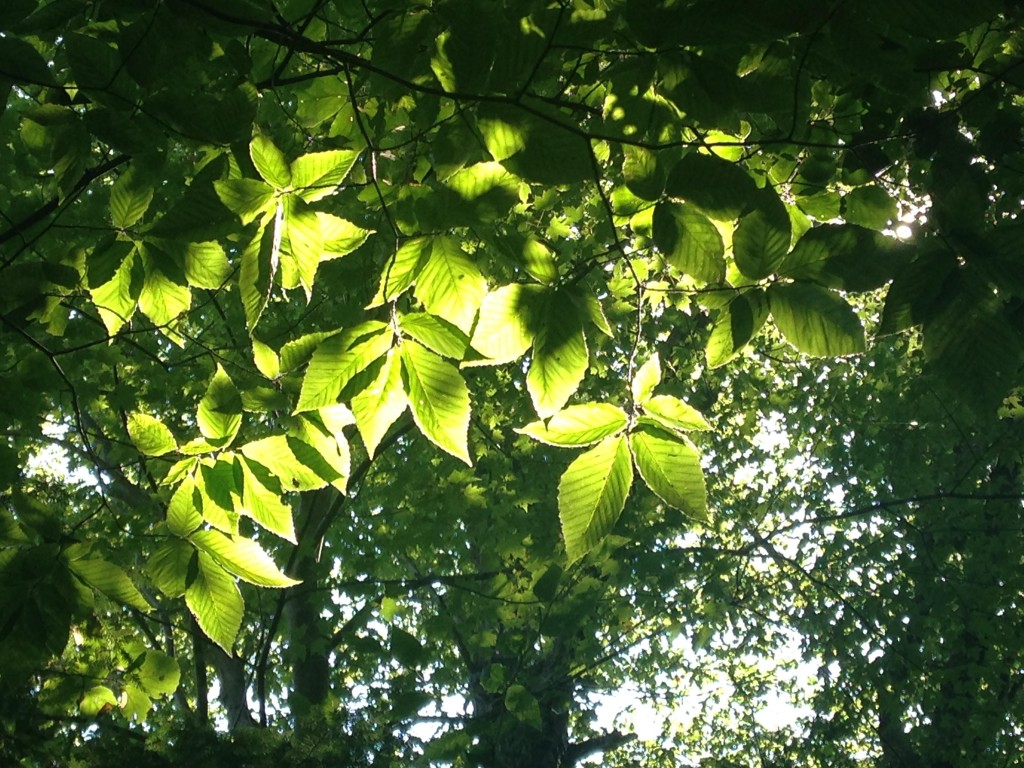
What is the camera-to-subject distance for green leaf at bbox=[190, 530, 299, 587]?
1.60 metres

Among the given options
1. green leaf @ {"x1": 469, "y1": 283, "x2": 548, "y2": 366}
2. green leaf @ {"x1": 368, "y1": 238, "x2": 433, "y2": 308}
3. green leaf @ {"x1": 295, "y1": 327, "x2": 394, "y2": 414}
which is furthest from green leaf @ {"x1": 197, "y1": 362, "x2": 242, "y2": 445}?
green leaf @ {"x1": 469, "y1": 283, "x2": 548, "y2": 366}

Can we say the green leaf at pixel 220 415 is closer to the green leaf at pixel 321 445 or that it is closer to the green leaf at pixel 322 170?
the green leaf at pixel 321 445

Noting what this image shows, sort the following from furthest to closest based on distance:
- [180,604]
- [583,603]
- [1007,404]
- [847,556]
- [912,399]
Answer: [847,556]
[912,399]
[1007,404]
[180,604]
[583,603]

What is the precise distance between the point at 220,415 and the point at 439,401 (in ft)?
1.92

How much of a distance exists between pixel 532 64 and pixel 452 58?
0.43 feet

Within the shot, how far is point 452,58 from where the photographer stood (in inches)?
50.1

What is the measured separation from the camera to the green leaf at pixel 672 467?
1.31 metres

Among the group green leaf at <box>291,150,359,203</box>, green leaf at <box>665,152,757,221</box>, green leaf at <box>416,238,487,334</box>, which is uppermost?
green leaf at <box>291,150,359,203</box>

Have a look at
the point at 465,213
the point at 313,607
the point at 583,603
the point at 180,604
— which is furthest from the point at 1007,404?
the point at 465,213

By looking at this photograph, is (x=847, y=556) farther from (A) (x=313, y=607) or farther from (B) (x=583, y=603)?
(A) (x=313, y=607)

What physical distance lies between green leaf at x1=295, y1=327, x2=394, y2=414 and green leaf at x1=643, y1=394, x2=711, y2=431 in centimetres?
48

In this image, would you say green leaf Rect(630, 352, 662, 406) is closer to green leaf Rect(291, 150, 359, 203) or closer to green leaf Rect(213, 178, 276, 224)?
green leaf Rect(291, 150, 359, 203)

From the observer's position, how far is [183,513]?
5.46ft

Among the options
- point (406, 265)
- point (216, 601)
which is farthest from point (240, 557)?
point (406, 265)
